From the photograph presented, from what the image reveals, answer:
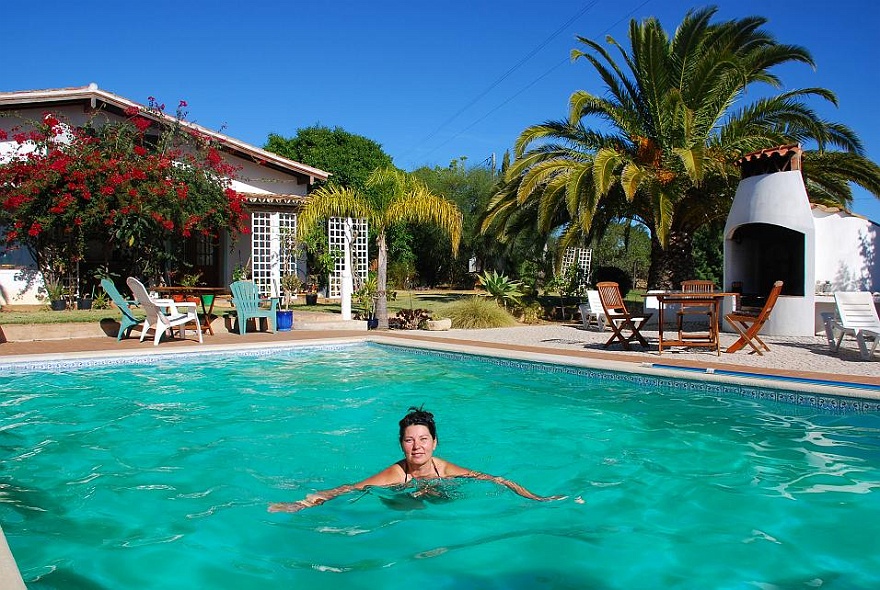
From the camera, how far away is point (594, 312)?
554 inches

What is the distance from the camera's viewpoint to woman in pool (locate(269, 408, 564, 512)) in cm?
433

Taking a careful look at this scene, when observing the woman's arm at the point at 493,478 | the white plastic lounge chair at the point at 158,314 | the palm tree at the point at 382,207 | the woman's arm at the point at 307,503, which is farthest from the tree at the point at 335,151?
the woman's arm at the point at 307,503

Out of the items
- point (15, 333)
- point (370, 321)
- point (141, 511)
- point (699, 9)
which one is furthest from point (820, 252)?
point (15, 333)

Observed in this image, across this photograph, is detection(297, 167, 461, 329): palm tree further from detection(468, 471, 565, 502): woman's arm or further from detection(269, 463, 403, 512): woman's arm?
detection(269, 463, 403, 512): woman's arm

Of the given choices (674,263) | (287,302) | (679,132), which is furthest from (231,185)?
(674,263)

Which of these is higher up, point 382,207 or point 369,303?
point 382,207

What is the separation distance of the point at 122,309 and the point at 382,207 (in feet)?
17.3

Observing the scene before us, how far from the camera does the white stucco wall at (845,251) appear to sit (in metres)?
15.2

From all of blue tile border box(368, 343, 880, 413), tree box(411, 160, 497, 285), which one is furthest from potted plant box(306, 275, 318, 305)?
tree box(411, 160, 497, 285)

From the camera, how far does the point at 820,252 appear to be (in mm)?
15281

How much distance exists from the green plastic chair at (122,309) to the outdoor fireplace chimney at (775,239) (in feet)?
37.8

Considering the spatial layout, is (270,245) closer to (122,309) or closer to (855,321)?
(122,309)

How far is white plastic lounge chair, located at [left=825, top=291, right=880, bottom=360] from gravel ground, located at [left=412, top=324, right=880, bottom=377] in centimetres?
21

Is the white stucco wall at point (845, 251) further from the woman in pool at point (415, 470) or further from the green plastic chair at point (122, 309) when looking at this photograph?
the green plastic chair at point (122, 309)
